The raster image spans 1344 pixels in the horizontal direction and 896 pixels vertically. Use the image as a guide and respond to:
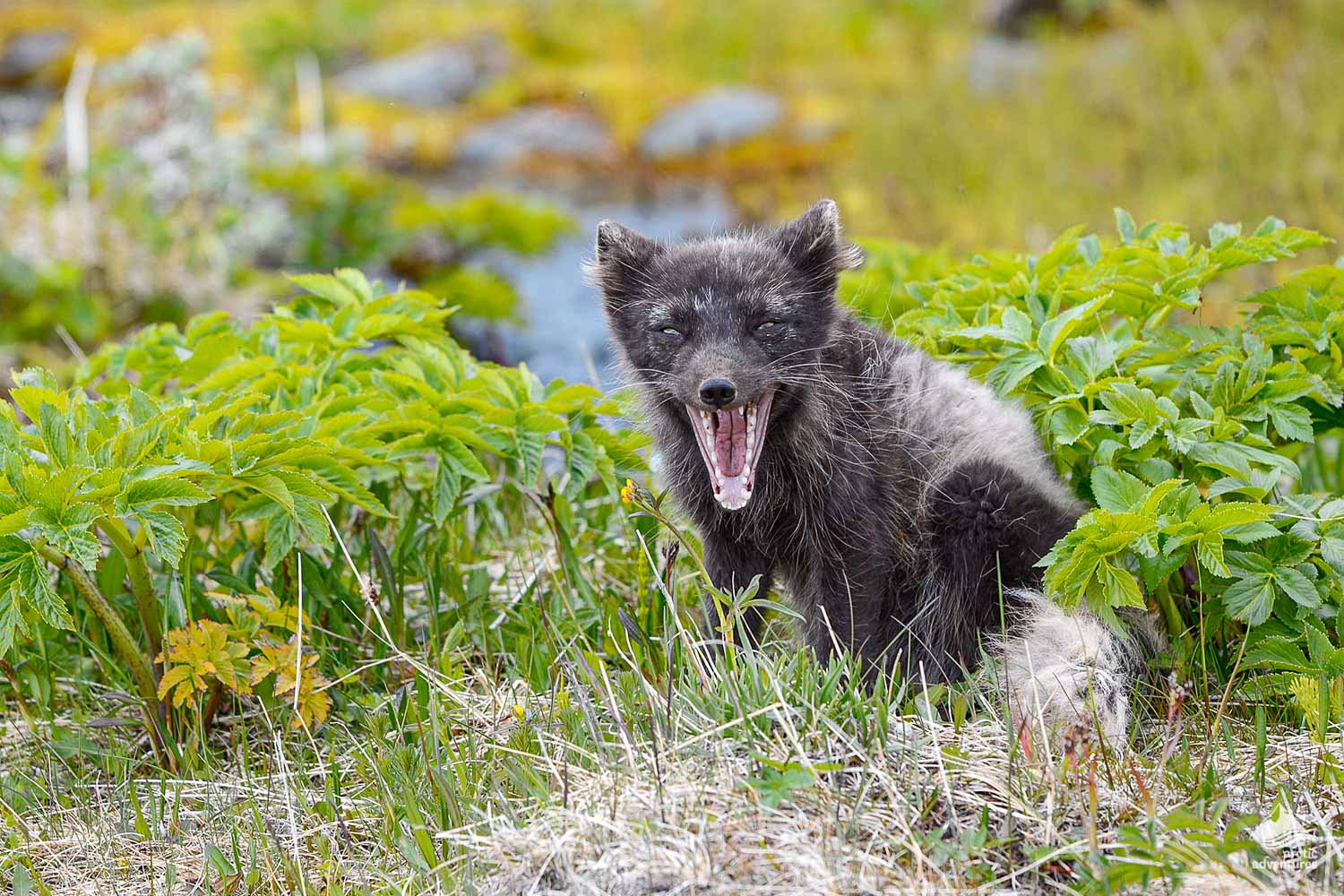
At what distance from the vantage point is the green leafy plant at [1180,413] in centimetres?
316

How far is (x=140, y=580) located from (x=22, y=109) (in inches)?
510

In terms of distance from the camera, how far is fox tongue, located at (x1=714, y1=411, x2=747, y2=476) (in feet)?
11.6

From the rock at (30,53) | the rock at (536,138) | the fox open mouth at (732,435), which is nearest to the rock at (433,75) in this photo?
the rock at (536,138)

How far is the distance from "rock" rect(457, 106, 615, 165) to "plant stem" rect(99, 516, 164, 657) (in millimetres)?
10002

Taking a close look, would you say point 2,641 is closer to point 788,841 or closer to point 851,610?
point 788,841

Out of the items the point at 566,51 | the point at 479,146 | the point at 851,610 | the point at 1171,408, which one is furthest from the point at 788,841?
the point at 566,51

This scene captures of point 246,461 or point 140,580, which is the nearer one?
point 246,461

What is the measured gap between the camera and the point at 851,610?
3.64 meters

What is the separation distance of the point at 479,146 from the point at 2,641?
11176 mm

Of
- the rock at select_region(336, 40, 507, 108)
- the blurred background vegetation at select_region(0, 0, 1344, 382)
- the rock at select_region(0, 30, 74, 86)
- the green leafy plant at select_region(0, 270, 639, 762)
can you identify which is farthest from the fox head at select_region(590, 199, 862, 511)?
the rock at select_region(0, 30, 74, 86)

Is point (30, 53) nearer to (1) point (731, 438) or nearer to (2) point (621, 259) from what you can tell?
(2) point (621, 259)

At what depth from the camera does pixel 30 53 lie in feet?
54.9

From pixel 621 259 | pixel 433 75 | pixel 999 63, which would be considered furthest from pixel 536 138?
pixel 621 259

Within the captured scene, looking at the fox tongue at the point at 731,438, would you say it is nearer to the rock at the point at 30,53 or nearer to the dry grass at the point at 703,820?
the dry grass at the point at 703,820
